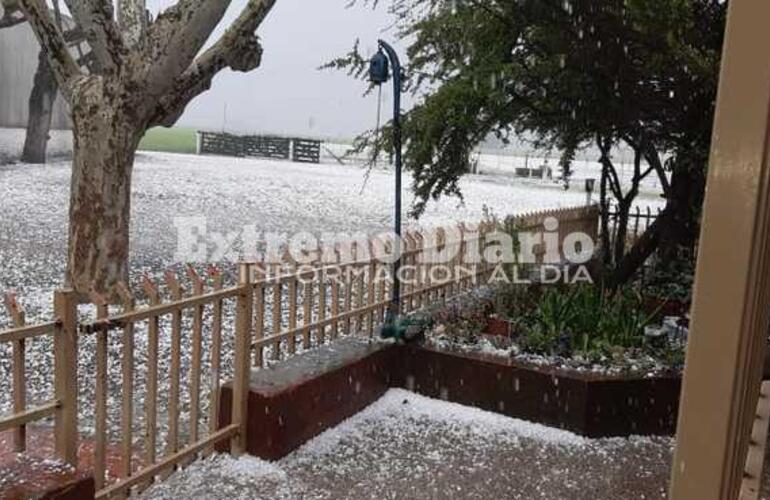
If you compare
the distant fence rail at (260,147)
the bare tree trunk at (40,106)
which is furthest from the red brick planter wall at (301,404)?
the distant fence rail at (260,147)

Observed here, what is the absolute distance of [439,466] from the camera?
4199 mm

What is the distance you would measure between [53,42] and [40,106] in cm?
1513

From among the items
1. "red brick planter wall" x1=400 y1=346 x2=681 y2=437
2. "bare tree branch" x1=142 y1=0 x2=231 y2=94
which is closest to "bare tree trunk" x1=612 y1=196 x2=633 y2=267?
"red brick planter wall" x1=400 y1=346 x2=681 y2=437

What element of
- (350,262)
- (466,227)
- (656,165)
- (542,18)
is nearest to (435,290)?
(466,227)

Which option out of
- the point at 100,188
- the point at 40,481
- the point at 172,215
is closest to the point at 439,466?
the point at 40,481

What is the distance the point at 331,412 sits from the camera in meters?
4.65

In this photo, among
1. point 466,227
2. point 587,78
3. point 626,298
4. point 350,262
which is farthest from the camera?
point 466,227

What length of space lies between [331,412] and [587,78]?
3.27 m

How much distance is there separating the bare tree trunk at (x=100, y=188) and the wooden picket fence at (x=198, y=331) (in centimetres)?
142

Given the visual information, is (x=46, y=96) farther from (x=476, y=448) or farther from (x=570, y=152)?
(x=476, y=448)

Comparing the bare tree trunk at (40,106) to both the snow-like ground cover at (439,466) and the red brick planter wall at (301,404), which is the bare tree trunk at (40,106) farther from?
the snow-like ground cover at (439,466)

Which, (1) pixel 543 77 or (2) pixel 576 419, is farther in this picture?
(1) pixel 543 77

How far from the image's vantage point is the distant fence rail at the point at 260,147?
37312 millimetres

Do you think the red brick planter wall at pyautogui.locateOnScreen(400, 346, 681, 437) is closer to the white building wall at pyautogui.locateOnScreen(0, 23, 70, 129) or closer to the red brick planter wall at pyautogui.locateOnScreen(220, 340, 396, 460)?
the red brick planter wall at pyautogui.locateOnScreen(220, 340, 396, 460)
